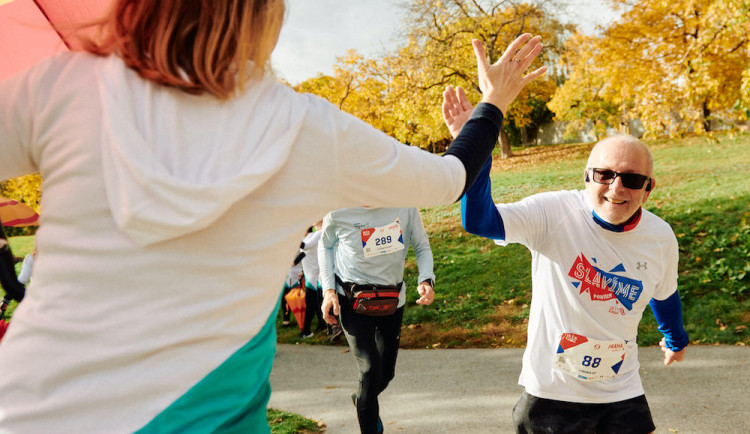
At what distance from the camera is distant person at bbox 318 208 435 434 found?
4094mm

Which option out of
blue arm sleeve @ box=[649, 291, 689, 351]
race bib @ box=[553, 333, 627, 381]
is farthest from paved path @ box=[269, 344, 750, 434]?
race bib @ box=[553, 333, 627, 381]

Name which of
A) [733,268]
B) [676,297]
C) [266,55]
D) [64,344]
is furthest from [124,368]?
[733,268]

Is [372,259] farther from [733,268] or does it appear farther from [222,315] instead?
[733,268]

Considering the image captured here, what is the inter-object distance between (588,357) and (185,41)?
2.37 meters

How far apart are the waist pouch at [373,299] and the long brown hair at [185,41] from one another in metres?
3.12

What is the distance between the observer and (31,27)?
2006mm

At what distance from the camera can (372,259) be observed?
4.43 m

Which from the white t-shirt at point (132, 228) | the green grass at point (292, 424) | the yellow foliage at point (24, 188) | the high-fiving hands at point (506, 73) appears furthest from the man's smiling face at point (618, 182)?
the yellow foliage at point (24, 188)


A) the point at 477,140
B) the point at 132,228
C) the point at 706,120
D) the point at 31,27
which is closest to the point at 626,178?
the point at 477,140

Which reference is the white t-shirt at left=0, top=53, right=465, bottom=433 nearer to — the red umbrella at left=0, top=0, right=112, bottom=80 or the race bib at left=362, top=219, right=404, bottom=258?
the red umbrella at left=0, top=0, right=112, bottom=80

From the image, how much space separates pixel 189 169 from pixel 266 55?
1.10ft

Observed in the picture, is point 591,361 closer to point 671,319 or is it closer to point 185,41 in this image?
point 671,319

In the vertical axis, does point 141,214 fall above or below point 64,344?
above

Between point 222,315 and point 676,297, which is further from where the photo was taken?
point 676,297
